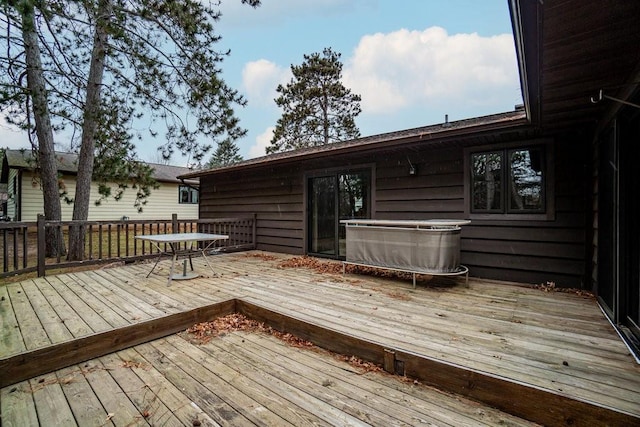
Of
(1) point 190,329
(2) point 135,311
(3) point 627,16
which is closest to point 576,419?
(3) point 627,16

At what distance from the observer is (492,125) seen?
3730 millimetres

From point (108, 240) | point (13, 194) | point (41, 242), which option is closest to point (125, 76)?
point (108, 240)

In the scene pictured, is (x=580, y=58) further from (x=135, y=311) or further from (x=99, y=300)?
(x=99, y=300)

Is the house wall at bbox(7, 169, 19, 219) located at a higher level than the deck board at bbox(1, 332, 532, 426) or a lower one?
higher

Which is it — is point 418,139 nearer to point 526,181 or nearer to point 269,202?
point 526,181

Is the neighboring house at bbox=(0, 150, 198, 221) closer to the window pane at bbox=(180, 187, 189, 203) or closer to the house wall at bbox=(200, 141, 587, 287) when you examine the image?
the window pane at bbox=(180, 187, 189, 203)

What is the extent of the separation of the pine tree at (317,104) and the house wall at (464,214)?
942 cm

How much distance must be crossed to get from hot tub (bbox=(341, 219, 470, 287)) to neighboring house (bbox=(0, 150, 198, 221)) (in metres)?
6.78

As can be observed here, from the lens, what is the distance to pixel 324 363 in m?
2.33

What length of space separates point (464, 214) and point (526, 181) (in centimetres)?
89

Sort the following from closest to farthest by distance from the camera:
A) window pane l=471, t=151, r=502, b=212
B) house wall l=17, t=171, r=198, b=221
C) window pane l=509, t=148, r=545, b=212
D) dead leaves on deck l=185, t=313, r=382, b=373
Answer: dead leaves on deck l=185, t=313, r=382, b=373 → window pane l=509, t=148, r=545, b=212 → window pane l=471, t=151, r=502, b=212 → house wall l=17, t=171, r=198, b=221

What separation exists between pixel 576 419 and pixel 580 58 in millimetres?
2277

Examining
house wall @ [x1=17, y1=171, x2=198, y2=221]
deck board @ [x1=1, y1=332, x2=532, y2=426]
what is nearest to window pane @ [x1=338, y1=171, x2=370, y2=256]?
deck board @ [x1=1, y1=332, x2=532, y2=426]

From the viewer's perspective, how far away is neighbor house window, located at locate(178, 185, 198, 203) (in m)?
16.4
